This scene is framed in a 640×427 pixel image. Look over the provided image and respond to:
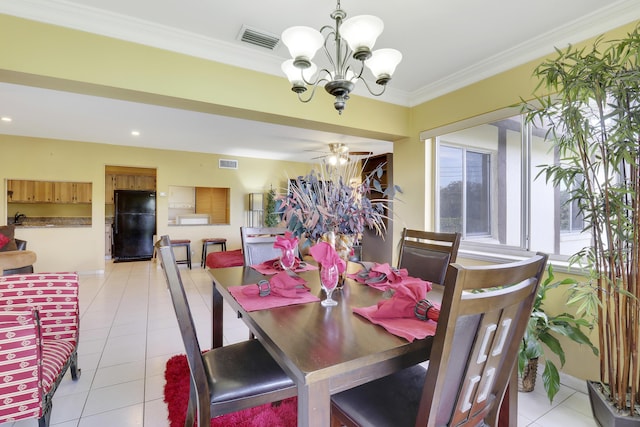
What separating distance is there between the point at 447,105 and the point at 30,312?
3.58m

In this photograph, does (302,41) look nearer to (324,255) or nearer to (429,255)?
(324,255)

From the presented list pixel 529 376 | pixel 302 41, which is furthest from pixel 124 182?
pixel 529 376

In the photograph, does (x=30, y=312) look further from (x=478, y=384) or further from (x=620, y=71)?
(x=620, y=71)

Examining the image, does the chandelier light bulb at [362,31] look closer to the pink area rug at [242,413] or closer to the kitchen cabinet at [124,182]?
the pink area rug at [242,413]

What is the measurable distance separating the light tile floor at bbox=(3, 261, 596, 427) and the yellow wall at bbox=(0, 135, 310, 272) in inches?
66.1

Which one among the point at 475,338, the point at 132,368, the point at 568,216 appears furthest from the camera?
the point at 568,216

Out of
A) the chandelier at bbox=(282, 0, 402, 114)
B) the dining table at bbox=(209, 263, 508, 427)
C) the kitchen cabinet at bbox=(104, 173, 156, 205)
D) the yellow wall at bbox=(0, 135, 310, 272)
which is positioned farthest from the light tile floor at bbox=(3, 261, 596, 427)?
the kitchen cabinet at bbox=(104, 173, 156, 205)

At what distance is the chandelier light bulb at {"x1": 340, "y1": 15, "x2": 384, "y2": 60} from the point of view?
150 cm

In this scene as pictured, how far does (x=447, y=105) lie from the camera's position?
3.12 metres

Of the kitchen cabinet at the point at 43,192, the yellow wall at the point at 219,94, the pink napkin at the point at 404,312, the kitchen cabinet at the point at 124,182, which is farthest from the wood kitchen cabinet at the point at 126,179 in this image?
the pink napkin at the point at 404,312

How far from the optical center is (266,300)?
140cm

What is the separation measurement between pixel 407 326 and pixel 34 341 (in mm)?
1652

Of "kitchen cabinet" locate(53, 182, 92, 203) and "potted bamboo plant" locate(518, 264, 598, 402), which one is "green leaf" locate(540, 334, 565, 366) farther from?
"kitchen cabinet" locate(53, 182, 92, 203)

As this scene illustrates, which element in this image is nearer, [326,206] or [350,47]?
[326,206]
